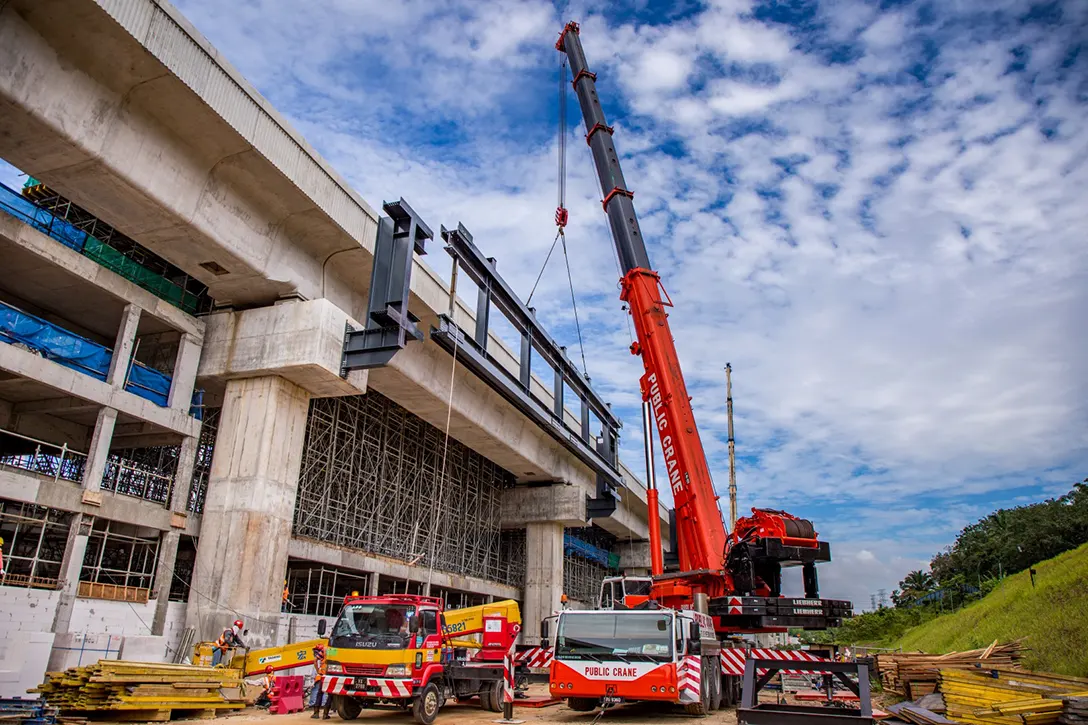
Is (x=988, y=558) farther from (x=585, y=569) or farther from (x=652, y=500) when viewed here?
(x=652, y=500)

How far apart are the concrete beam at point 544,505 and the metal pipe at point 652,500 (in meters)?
10.8

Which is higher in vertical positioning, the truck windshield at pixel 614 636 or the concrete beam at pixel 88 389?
the concrete beam at pixel 88 389

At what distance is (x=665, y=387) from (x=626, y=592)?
206 inches

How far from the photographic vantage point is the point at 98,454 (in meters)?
14.1

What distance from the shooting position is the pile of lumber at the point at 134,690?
10242mm

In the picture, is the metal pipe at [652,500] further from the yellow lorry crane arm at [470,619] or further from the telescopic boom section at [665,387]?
the yellow lorry crane arm at [470,619]

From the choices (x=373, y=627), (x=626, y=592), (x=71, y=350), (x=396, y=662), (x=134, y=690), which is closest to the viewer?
(x=134, y=690)

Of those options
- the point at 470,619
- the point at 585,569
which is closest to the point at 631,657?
Answer: the point at 470,619

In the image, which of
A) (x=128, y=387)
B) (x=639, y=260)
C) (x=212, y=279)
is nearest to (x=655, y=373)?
(x=639, y=260)

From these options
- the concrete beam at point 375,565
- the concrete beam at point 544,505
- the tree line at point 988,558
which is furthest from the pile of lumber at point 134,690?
the tree line at point 988,558

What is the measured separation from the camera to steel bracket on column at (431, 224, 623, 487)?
1836cm

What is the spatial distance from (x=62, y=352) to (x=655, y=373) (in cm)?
1244

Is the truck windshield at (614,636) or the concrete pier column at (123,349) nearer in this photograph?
the truck windshield at (614,636)

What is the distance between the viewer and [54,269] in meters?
14.5
